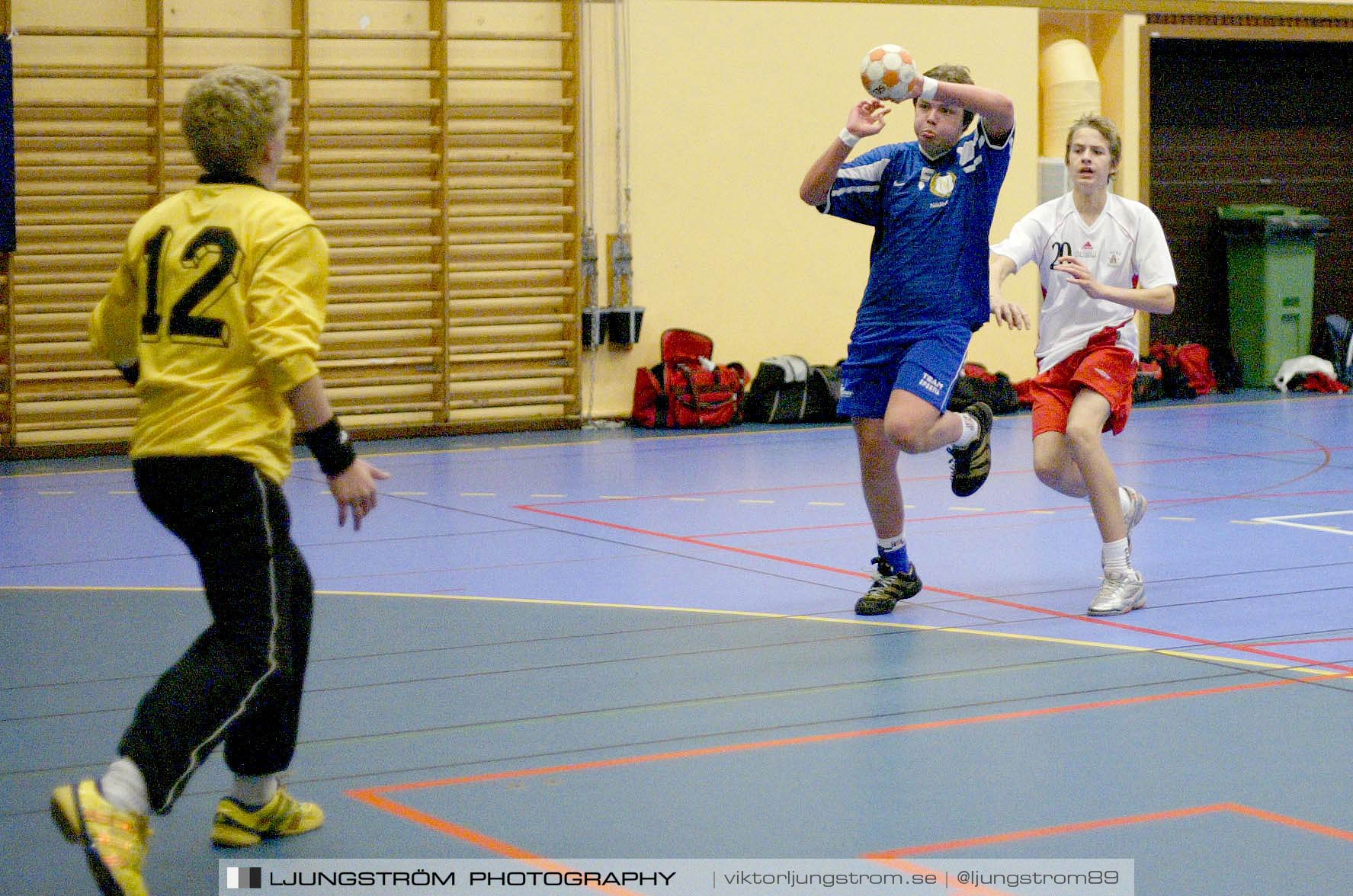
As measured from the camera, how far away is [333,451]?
325cm

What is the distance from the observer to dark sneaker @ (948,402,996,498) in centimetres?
605

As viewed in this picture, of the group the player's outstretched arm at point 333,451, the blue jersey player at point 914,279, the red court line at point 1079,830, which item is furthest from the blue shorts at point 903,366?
the player's outstretched arm at point 333,451

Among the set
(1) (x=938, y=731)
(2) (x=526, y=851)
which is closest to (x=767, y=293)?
(1) (x=938, y=731)

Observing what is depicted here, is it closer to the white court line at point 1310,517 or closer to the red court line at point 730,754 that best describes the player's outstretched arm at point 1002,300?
the red court line at point 730,754

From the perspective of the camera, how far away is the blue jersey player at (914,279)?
5652 millimetres

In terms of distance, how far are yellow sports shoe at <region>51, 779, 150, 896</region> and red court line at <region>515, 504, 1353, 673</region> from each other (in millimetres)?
3336

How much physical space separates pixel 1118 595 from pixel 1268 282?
973 cm

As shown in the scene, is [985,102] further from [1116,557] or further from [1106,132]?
[1116,557]

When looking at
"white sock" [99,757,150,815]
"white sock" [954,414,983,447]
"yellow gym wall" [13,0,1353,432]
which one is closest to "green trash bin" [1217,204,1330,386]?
"yellow gym wall" [13,0,1353,432]

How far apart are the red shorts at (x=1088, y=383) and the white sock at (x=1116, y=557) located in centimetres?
39

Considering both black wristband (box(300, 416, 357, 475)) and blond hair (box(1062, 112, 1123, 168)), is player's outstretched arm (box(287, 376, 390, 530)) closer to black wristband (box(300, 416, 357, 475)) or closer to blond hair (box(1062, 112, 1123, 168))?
black wristband (box(300, 416, 357, 475))

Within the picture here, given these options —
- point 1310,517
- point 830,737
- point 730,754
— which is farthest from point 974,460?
point 1310,517

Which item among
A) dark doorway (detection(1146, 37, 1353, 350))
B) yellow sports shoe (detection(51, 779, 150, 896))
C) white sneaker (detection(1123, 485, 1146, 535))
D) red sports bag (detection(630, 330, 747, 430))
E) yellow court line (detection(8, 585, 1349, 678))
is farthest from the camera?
dark doorway (detection(1146, 37, 1353, 350))

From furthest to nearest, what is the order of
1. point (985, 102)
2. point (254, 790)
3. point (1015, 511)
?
1. point (1015, 511)
2. point (985, 102)
3. point (254, 790)
